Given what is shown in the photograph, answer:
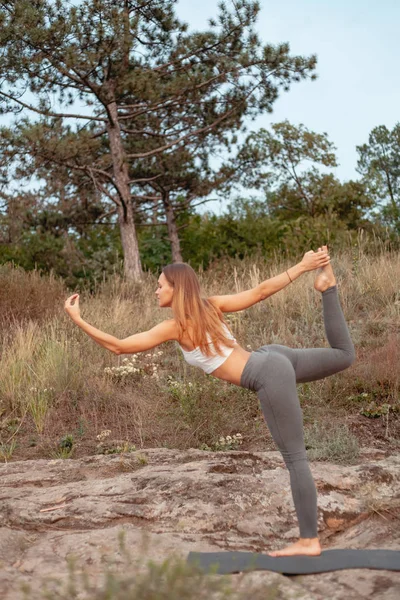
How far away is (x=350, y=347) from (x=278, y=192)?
16.1 metres

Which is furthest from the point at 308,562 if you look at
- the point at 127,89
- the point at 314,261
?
the point at 127,89

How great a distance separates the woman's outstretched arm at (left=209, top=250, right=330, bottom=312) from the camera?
3828 mm

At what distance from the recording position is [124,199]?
15305 millimetres

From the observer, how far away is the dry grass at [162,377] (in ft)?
21.3

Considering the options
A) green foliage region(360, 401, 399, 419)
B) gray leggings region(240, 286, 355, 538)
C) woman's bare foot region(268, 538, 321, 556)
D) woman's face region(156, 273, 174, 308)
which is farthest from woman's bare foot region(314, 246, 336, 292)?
green foliage region(360, 401, 399, 419)

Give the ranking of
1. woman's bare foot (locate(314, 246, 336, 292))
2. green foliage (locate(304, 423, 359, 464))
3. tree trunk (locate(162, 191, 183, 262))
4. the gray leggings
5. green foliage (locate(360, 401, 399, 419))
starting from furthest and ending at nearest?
tree trunk (locate(162, 191, 183, 262)), green foliage (locate(360, 401, 399, 419)), green foliage (locate(304, 423, 359, 464)), woman's bare foot (locate(314, 246, 336, 292)), the gray leggings

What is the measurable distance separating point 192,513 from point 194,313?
135cm

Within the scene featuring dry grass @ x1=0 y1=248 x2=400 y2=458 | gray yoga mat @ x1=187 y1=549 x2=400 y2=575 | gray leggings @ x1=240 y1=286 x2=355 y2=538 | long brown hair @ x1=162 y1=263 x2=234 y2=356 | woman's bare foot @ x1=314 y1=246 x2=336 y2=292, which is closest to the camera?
gray yoga mat @ x1=187 y1=549 x2=400 y2=575

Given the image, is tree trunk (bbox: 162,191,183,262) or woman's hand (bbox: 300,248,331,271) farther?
tree trunk (bbox: 162,191,183,262)

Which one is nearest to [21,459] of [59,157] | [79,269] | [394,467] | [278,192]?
[394,467]

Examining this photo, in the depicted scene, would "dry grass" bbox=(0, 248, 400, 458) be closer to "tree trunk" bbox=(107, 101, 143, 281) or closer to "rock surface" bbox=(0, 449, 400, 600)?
"rock surface" bbox=(0, 449, 400, 600)

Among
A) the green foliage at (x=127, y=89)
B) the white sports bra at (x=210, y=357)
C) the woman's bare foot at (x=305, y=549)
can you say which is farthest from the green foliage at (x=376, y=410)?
the green foliage at (x=127, y=89)

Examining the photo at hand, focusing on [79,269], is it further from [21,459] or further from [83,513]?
[83,513]

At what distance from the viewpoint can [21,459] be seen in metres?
→ 6.21
